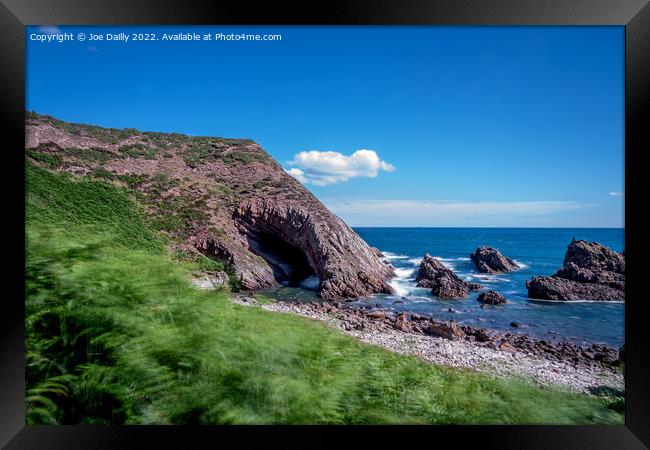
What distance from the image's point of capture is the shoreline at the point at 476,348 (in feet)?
12.8

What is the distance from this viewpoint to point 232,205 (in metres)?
9.19

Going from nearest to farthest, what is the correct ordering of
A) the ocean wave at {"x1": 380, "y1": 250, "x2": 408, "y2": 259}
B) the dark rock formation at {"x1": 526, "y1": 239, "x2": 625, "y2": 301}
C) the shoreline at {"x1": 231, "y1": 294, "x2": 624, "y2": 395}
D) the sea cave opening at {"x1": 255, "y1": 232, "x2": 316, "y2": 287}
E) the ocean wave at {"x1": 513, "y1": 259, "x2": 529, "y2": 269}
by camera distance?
the shoreline at {"x1": 231, "y1": 294, "x2": 624, "y2": 395}
the dark rock formation at {"x1": 526, "y1": 239, "x2": 625, "y2": 301}
the ocean wave at {"x1": 513, "y1": 259, "x2": 529, "y2": 269}
the sea cave opening at {"x1": 255, "y1": 232, "x2": 316, "y2": 287}
the ocean wave at {"x1": 380, "y1": 250, "x2": 408, "y2": 259}

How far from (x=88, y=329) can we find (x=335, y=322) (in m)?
4.97

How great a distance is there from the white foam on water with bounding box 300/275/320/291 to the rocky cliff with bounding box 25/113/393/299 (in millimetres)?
175

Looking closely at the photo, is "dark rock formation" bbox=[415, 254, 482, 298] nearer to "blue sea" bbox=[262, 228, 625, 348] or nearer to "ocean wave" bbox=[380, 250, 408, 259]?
"blue sea" bbox=[262, 228, 625, 348]

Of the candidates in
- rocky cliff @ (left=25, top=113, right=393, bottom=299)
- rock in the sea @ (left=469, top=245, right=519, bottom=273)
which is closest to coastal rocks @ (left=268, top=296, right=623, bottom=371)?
rocky cliff @ (left=25, top=113, right=393, bottom=299)

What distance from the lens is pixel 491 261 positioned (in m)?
10.1

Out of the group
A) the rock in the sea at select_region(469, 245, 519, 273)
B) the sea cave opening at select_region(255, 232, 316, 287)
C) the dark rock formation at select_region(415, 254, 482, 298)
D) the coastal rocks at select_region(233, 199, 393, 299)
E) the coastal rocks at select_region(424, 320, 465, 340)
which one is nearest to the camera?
the coastal rocks at select_region(424, 320, 465, 340)

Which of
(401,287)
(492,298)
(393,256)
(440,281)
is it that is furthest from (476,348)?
(393,256)

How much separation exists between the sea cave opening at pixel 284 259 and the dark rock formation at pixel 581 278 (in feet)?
21.2

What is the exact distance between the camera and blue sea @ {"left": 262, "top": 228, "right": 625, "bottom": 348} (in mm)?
5520

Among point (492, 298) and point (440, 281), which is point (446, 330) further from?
point (440, 281)
